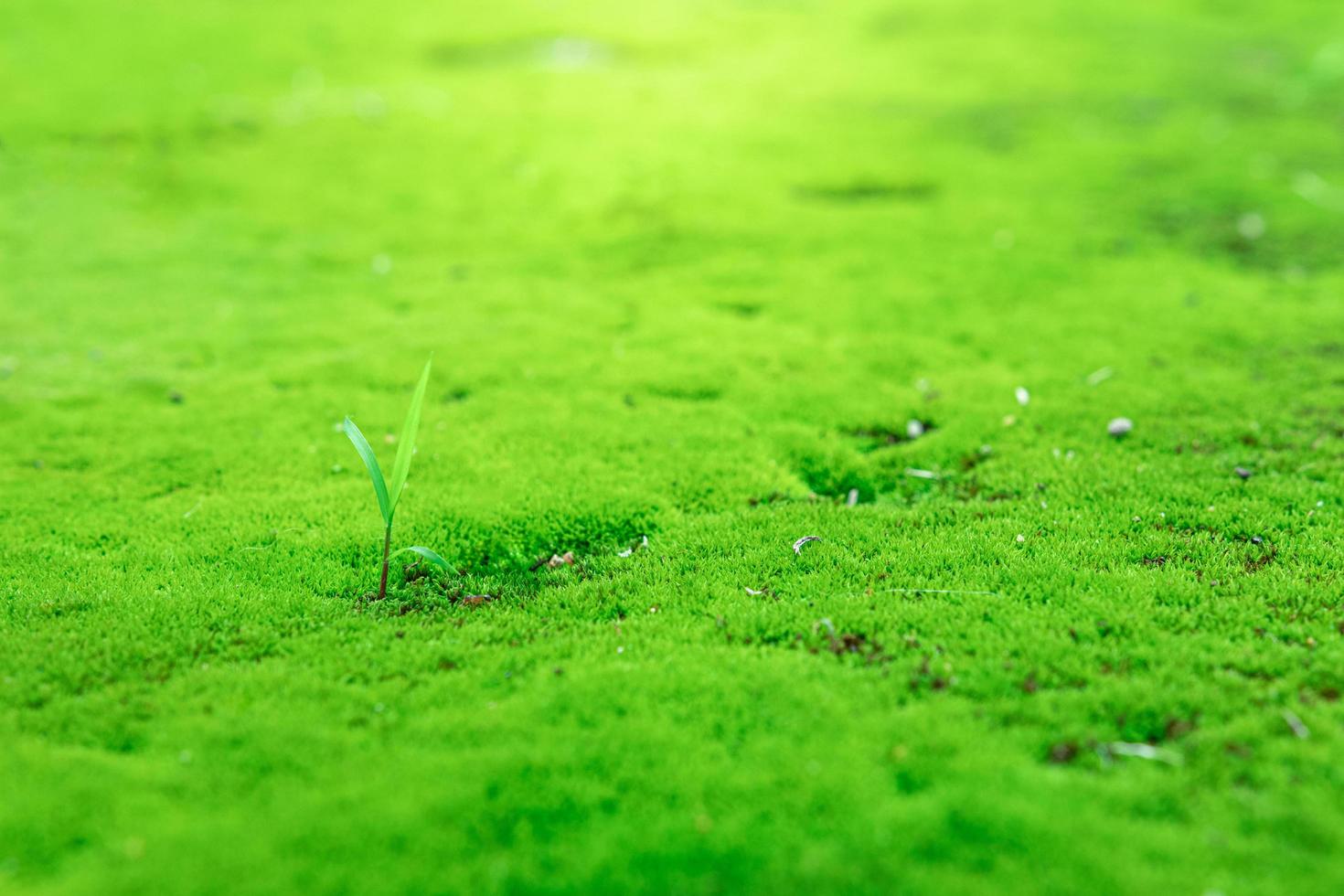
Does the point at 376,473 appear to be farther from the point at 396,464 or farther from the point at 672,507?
the point at 672,507

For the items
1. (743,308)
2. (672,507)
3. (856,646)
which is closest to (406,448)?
(672,507)

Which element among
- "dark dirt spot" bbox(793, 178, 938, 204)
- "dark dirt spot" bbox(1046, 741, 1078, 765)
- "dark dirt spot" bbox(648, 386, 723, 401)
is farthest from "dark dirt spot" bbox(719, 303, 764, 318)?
"dark dirt spot" bbox(1046, 741, 1078, 765)

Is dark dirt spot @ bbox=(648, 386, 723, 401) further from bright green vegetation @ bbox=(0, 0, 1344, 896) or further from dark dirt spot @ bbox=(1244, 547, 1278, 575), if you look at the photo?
dark dirt spot @ bbox=(1244, 547, 1278, 575)

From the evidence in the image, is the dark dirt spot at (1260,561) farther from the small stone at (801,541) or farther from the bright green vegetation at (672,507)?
the small stone at (801,541)

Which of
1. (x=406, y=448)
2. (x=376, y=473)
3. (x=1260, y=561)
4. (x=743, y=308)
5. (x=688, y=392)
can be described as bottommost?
(x=1260, y=561)

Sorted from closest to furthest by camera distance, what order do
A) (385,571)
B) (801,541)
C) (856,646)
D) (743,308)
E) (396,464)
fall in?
(856,646) < (396,464) < (385,571) < (801,541) < (743,308)

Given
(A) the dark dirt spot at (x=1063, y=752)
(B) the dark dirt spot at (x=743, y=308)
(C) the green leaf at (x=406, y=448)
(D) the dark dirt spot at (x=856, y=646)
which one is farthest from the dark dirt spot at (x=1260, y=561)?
(B) the dark dirt spot at (x=743, y=308)
